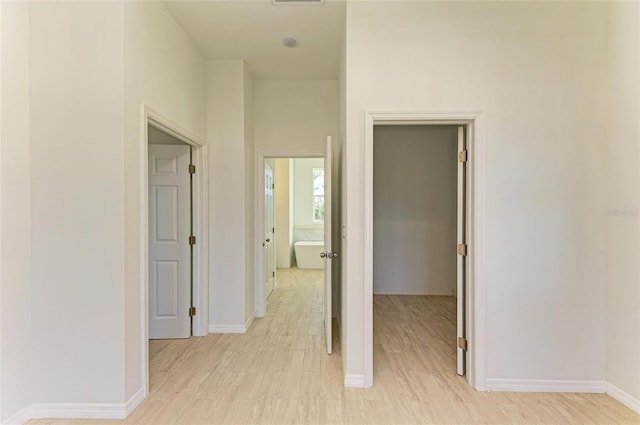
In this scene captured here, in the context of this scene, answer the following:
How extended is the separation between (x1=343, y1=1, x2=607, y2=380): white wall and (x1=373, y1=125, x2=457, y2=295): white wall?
113 inches

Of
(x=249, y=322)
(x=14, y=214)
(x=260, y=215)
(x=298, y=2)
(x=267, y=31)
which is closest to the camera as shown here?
(x=14, y=214)

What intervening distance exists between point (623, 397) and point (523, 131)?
1936 mm

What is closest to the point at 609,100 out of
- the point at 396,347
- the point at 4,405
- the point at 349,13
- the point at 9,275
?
the point at 349,13

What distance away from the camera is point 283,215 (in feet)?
24.0

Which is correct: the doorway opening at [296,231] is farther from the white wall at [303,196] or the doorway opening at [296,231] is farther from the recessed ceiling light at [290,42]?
the recessed ceiling light at [290,42]

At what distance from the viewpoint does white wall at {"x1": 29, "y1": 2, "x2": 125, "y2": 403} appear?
2.08 m

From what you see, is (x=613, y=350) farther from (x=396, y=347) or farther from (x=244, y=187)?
(x=244, y=187)

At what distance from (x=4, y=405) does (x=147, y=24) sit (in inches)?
103

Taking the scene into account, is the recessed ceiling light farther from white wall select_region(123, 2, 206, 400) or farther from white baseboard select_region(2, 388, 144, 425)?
white baseboard select_region(2, 388, 144, 425)

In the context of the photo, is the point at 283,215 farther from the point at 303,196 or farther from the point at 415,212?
the point at 415,212

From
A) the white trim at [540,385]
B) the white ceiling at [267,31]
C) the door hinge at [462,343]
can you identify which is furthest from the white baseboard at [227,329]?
the white ceiling at [267,31]

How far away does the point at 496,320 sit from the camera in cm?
240

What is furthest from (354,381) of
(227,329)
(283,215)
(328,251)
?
(283,215)

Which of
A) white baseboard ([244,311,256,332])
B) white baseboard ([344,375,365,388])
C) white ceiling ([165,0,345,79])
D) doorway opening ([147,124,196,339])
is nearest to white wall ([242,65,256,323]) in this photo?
white baseboard ([244,311,256,332])
